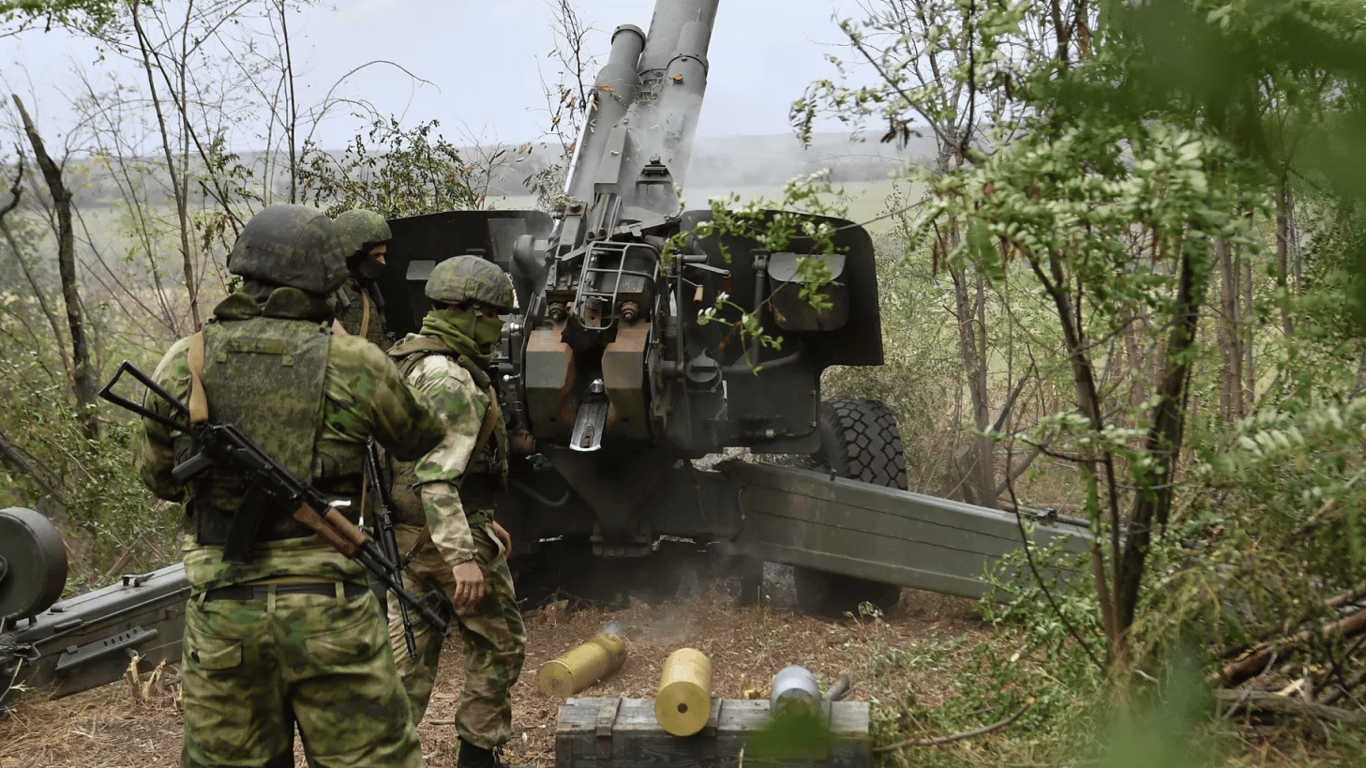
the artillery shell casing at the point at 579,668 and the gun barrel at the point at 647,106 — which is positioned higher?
the gun barrel at the point at 647,106

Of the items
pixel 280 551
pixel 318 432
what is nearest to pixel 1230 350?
pixel 318 432

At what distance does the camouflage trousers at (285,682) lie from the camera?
9.93ft

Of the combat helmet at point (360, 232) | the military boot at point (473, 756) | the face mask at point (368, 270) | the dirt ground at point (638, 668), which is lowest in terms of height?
the dirt ground at point (638, 668)

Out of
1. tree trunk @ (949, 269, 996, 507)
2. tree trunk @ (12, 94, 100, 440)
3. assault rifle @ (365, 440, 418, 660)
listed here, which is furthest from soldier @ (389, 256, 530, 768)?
tree trunk @ (12, 94, 100, 440)

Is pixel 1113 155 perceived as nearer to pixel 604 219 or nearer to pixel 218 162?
pixel 604 219

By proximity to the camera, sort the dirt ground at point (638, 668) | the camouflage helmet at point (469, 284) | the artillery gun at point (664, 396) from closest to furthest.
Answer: the camouflage helmet at point (469, 284)
the dirt ground at point (638, 668)
the artillery gun at point (664, 396)

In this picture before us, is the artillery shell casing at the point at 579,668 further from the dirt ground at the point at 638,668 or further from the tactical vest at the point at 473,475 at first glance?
the tactical vest at the point at 473,475

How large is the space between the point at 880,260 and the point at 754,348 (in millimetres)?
3920

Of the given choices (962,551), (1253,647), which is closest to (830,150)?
(962,551)

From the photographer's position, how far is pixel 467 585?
12.7ft

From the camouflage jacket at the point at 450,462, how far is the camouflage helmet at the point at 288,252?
670 mm

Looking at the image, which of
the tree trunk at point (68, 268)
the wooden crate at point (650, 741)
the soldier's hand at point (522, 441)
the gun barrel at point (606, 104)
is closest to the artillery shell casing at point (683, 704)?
the wooden crate at point (650, 741)

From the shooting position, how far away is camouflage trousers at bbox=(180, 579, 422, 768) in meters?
3.03

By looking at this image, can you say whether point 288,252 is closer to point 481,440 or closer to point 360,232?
point 481,440
